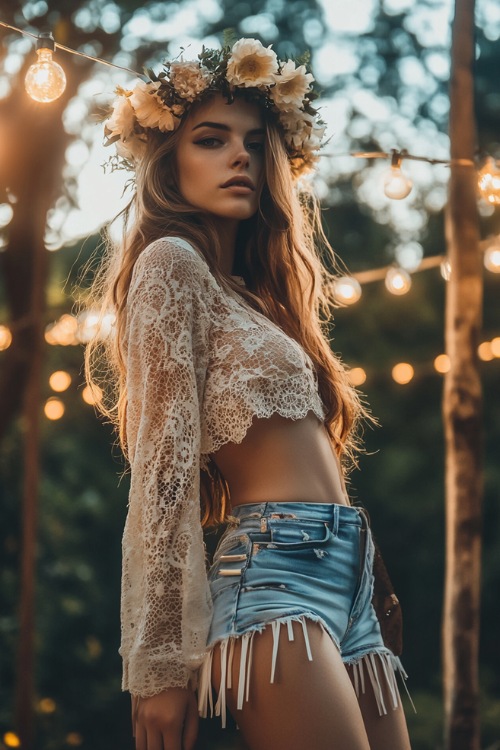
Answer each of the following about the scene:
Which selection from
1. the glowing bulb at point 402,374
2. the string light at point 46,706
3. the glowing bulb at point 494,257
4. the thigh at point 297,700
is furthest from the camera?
the string light at point 46,706

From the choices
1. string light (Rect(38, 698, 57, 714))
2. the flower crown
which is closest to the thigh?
the flower crown

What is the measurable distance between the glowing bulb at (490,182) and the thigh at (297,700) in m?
2.65

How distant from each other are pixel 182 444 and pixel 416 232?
38.6ft

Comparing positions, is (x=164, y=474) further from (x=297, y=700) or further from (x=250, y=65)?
(x=250, y=65)

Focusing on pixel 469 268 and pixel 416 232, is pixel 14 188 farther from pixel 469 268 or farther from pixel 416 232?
pixel 416 232

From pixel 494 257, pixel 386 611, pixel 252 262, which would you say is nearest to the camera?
pixel 386 611

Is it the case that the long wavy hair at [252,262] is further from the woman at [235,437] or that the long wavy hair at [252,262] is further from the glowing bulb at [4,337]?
the glowing bulb at [4,337]

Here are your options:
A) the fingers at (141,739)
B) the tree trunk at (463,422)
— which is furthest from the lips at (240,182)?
the tree trunk at (463,422)

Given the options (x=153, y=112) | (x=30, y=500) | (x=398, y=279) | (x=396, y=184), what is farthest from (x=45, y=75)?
(x=30, y=500)

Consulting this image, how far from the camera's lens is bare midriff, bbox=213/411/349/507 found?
1.98 m

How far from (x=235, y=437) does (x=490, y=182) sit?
8.12ft

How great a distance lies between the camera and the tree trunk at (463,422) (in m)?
4.75

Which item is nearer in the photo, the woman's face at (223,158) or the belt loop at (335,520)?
the belt loop at (335,520)

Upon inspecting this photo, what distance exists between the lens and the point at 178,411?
1.93 meters
